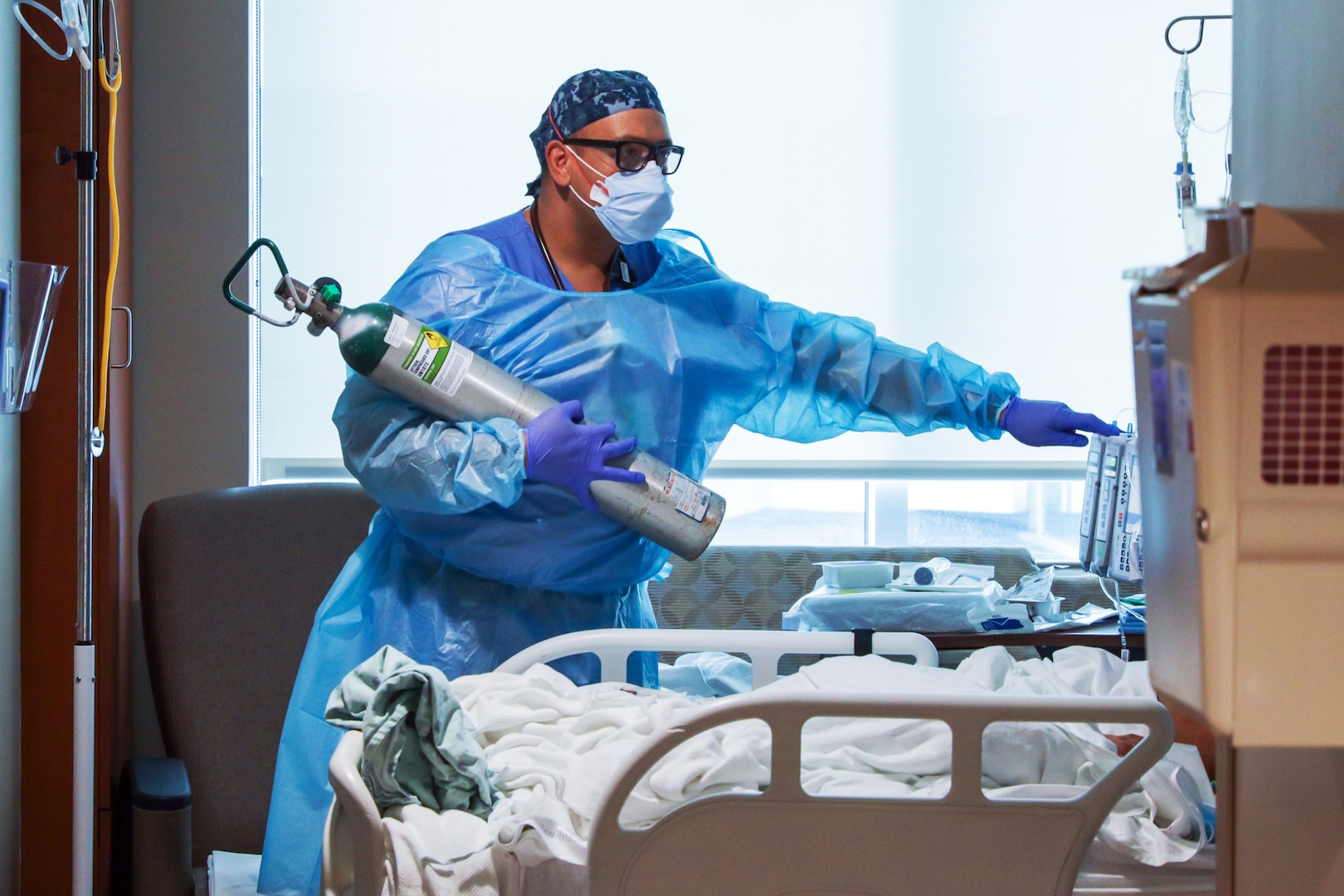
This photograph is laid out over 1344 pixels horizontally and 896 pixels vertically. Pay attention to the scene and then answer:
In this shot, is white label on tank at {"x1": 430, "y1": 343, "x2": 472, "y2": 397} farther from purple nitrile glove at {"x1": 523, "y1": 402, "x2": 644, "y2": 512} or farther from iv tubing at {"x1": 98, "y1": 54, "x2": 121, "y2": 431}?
iv tubing at {"x1": 98, "y1": 54, "x2": 121, "y2": 431}

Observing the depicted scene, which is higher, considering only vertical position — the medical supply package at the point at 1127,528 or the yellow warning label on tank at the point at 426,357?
the yellow warning label on tank at the point at 426,357

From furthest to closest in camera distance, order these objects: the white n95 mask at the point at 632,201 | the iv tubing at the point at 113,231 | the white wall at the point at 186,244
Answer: the white wall at the point at 186,244 → the white n95 mask at the point at 632,201 → the iv tubing at the point at 113,231

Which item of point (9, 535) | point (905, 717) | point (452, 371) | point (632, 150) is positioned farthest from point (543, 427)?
point (9, 535)

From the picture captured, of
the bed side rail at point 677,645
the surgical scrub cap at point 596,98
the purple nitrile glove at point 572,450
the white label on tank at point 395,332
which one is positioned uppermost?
the surgical scrub cap at point 596,98

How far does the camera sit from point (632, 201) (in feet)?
6.84

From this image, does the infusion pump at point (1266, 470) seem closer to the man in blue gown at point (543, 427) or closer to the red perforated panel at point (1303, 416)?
the red perforated panel at point (1303, 416)

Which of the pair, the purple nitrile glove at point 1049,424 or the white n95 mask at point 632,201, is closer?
the white n95 mask at point 632,201

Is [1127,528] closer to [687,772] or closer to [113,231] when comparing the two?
[687,772]

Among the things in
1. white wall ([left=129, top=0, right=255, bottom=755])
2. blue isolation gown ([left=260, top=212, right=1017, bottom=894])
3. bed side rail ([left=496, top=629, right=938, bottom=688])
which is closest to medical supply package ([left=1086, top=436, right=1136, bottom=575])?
bed side rail ([left=496, top=629, right=938, bottom=688])

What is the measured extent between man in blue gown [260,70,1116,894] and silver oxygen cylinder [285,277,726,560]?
0.04 metres

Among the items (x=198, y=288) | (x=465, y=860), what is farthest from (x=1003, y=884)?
(x=198, y=288)

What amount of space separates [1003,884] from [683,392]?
3.37ft

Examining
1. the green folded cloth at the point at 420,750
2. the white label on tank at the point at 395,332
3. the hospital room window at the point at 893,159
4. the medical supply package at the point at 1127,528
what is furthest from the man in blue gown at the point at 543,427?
the hospital room window at the point at 893,159

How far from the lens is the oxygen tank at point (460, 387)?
1.84 m
